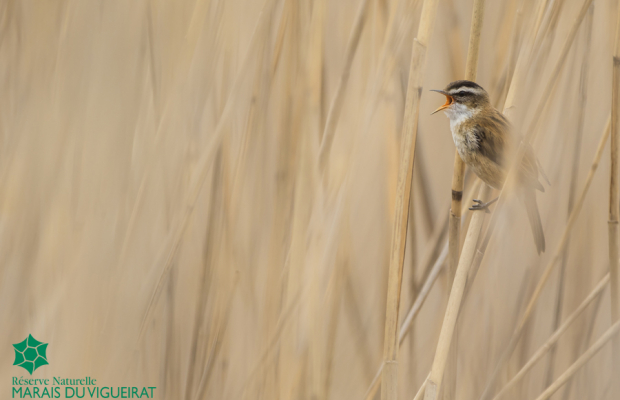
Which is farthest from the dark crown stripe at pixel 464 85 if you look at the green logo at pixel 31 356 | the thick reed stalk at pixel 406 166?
the green logo at pixel 31 356

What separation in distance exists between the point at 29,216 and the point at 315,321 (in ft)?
2.66

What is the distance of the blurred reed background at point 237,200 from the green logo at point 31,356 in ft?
0.11

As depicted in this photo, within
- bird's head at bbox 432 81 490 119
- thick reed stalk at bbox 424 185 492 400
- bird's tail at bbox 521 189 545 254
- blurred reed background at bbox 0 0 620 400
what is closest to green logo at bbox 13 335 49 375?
blurred reed background at bbox 0 0 620 400

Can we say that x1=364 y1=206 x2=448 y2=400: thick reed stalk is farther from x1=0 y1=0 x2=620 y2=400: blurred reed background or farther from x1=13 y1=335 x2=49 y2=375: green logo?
x1=13 y1=335 x2=49 y2=375: green logo

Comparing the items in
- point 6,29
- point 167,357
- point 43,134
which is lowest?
point 167,357

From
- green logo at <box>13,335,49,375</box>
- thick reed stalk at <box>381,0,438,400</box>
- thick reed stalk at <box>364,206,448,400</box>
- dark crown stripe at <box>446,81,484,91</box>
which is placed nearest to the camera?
thick reed stalk at <box>381,0,438,400</box>

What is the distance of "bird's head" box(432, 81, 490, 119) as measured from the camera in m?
1.06

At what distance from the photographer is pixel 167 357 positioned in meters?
1.22

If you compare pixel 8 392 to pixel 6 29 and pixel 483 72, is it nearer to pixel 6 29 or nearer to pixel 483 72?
pixel 6 29

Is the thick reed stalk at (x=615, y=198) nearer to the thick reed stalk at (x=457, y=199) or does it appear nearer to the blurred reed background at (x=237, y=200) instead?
the blurred reed background at (x=237, y=200)

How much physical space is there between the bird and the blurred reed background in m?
0.06

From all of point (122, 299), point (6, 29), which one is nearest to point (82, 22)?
point (6, 29)

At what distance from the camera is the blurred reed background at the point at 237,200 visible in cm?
114

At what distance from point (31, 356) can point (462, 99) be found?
1264 millimetres
